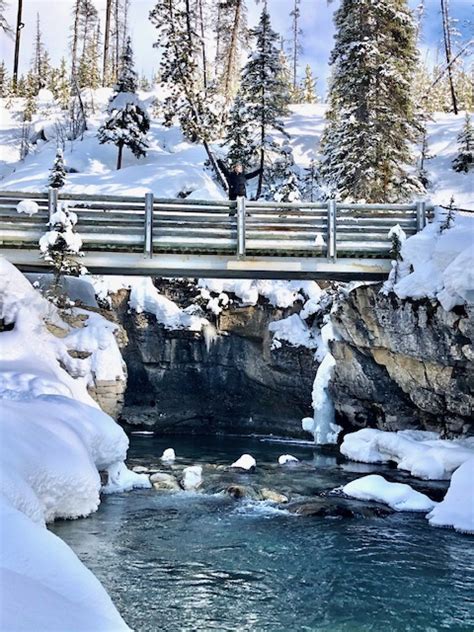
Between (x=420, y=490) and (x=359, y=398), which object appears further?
(x=359, y=398)

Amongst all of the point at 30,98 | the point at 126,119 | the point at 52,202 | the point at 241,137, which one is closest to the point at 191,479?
the point at 52,202

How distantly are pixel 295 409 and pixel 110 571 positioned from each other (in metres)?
18.2

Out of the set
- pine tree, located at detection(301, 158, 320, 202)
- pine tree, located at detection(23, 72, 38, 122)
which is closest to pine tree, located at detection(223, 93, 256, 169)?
pine tree, located at detection(301, 158, 320, 202)

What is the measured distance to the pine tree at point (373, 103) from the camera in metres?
21.5

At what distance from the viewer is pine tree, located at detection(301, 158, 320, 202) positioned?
31622mm

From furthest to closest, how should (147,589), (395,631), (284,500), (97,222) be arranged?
(97,222) < (284,500) < (147,589) < (395,631)

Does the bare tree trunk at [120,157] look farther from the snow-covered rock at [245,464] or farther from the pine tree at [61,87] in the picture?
the snow-covered rock at [245,464]

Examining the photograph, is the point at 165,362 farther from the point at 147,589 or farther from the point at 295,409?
the point at 147,589

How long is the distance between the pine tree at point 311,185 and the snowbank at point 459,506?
22.1 m

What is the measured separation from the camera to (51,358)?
13266 millimetres

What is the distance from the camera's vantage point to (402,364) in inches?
684

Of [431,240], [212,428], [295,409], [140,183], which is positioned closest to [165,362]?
[212,428]

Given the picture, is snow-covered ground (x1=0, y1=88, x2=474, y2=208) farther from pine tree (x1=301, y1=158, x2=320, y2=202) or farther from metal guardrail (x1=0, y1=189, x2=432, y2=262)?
metal guardrail (x1=0, y1=189, x2=432, y2=262)

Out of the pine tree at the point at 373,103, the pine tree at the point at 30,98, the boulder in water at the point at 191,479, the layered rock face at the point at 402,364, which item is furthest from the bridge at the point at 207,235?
the pine tree at the point at 30,98
